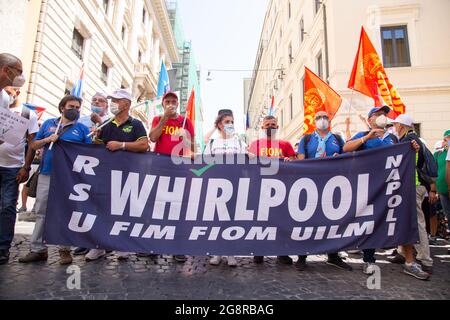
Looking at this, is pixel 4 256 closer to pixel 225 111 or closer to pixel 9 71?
pixel 9 71

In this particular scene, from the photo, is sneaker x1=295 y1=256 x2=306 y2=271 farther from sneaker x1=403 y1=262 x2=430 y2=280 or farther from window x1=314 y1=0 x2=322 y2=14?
window x1=314 y1=0 x2=322 y2=14

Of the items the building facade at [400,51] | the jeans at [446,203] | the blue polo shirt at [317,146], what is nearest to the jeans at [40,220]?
the blue polo shirt at [317,146]

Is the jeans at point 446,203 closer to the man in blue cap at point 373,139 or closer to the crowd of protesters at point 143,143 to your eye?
the crowd of protesters at point 143,143

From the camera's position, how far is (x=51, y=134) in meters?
3.59

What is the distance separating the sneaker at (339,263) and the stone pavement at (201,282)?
0.11 meters

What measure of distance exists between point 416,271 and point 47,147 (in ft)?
15.7

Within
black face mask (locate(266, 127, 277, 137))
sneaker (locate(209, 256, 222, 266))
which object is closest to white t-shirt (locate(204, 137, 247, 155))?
black face mask (locate(266, 127, 277, 137))

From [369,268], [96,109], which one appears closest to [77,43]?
[96,109]

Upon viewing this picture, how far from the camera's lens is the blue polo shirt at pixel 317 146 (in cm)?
390

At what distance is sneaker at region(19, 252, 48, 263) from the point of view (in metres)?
3.28
